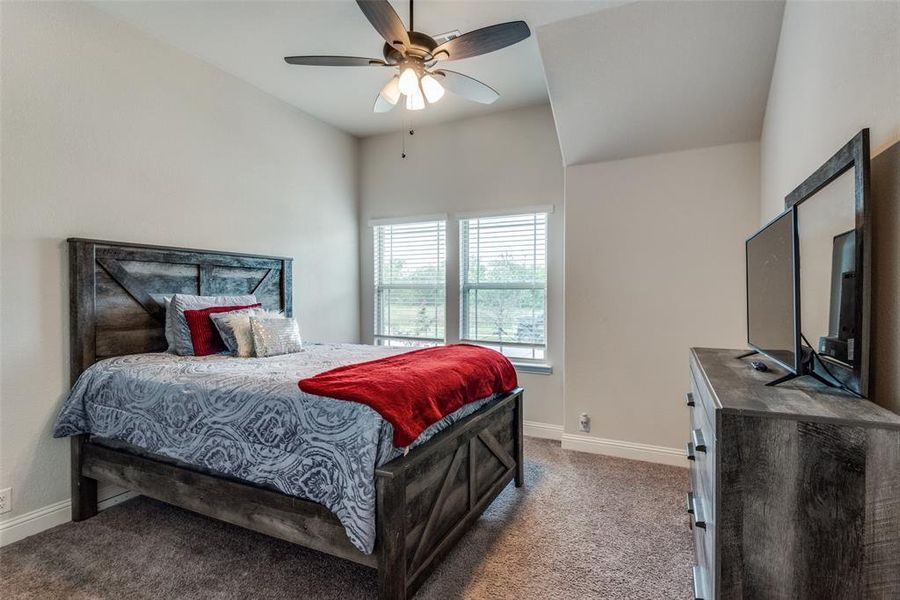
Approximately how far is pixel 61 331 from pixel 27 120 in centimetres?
115

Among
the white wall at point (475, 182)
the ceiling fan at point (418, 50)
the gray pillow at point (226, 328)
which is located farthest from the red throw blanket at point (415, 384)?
the ceiling fan at point (418, 50)

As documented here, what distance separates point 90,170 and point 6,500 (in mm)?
1847

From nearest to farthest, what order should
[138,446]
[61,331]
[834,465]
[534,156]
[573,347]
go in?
[834,465], [138,446], [61,331], [573,347], [534,156]

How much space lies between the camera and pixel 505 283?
4062 millimetres

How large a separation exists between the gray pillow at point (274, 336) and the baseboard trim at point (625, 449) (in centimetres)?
229

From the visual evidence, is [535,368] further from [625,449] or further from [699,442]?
[699,442]

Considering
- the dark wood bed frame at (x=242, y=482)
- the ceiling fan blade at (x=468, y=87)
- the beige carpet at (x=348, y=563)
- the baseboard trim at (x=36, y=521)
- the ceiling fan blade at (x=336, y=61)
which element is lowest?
the beige carpet at (x=348, y=563)

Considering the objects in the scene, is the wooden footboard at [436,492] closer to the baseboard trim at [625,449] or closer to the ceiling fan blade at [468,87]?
the baseboard trim at [625,449]

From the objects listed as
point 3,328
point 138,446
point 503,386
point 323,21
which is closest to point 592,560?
point 503,386

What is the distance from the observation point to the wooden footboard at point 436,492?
1578 millimetres

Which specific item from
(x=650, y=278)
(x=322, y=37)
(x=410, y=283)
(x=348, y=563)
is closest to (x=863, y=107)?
(x=650, y=278)

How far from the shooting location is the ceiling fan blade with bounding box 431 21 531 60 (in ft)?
6.54

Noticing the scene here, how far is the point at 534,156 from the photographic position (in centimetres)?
387

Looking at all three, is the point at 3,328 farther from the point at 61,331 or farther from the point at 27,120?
the point at 27,120
